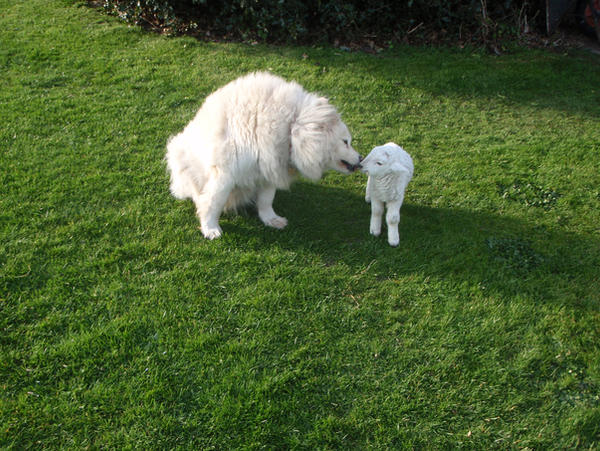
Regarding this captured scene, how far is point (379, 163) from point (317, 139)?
2.02 feet

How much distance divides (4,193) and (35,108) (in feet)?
6.53

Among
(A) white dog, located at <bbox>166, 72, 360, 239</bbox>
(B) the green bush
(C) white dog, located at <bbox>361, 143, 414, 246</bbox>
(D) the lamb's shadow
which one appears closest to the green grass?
(D) the lamb's shadow

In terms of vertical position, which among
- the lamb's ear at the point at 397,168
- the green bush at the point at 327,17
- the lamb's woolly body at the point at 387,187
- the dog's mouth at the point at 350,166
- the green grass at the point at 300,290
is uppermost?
the green bush at the point at 327,17

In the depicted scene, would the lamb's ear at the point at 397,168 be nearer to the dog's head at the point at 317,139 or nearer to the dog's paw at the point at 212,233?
the dog's head at the point at 317,139

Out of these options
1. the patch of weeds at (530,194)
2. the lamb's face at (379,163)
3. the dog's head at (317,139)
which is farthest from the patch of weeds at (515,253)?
the dog's head at (317,139)

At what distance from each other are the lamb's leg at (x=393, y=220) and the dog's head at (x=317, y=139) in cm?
61

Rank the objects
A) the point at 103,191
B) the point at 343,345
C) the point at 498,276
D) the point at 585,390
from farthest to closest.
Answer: the point at 103,191, the point at 498,276, the point at 343,345, the point at 585,390

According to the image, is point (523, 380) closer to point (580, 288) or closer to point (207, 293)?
point (580, 288)

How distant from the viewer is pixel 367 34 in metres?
8.65

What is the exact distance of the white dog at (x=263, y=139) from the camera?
149 inches

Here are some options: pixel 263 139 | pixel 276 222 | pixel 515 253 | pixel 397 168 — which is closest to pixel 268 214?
pixel 276 222

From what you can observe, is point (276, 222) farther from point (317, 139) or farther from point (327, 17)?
point (327, 17)

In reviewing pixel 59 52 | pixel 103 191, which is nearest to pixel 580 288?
pixel 103 191

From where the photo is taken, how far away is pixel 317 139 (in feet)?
12.3
